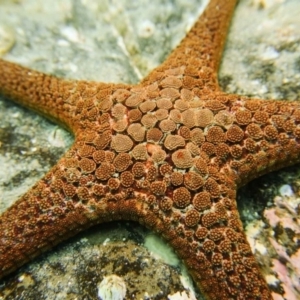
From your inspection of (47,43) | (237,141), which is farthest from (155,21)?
(237,141)

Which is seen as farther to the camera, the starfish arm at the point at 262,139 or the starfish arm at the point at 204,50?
the starfish arm at the point at 204,50

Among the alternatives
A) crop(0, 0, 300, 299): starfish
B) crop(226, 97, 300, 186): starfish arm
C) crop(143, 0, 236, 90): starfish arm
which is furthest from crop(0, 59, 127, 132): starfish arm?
crop(226, 97, 300, 186): starfish arm

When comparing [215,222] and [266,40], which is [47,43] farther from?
[215,222]

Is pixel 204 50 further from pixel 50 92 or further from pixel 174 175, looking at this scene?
pixel 50 92

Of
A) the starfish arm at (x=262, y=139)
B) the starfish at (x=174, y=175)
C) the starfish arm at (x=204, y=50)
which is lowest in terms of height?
the starfish at (x=174, y=175)

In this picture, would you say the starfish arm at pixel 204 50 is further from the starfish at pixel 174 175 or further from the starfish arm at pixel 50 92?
the starfish arm at pixel 50 92

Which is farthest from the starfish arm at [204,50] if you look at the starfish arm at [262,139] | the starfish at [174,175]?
the starfish arm at [262,139]
